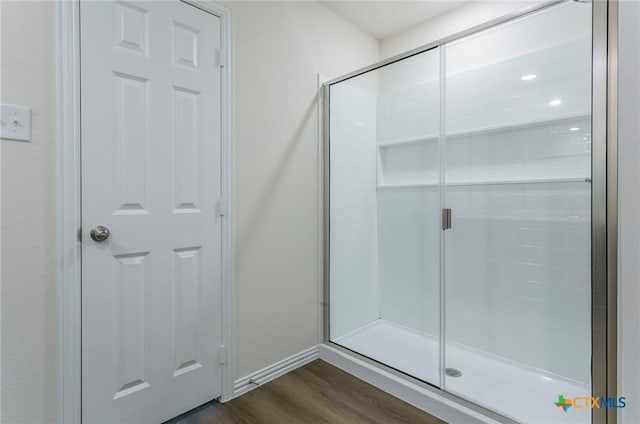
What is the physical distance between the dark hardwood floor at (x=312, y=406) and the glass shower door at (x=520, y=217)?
0.38 meters

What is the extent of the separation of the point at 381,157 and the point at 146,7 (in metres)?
1.80

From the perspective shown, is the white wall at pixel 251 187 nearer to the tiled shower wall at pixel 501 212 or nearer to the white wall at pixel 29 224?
the white wall at pixel 29 224

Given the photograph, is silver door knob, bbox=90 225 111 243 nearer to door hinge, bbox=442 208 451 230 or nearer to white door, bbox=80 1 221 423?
white door, bbox=80 1 221 423

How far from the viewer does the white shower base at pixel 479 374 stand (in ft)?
5.31

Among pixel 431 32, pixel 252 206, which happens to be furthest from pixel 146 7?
pixel 431 32

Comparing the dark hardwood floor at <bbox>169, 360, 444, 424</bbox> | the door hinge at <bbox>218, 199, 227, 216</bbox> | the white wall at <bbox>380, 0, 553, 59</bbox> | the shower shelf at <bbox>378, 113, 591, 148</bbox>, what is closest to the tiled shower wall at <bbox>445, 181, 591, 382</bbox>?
the shower shelf at <bbox>378, 113, 591, 148</bbox>

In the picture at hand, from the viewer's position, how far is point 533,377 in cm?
196

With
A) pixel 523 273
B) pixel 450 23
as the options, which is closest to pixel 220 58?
pixel 450 23

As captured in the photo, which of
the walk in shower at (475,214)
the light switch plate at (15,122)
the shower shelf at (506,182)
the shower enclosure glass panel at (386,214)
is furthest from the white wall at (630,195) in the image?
the light switch plate at (15,122)

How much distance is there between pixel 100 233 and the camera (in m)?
1.35

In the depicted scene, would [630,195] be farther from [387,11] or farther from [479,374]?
[387,11]

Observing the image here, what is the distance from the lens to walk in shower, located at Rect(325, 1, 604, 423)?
5.92ft

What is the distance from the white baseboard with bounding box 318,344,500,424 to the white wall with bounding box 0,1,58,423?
4.91 ft

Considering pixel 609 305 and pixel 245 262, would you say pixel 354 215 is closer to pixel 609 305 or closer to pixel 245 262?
pixel 245 262
